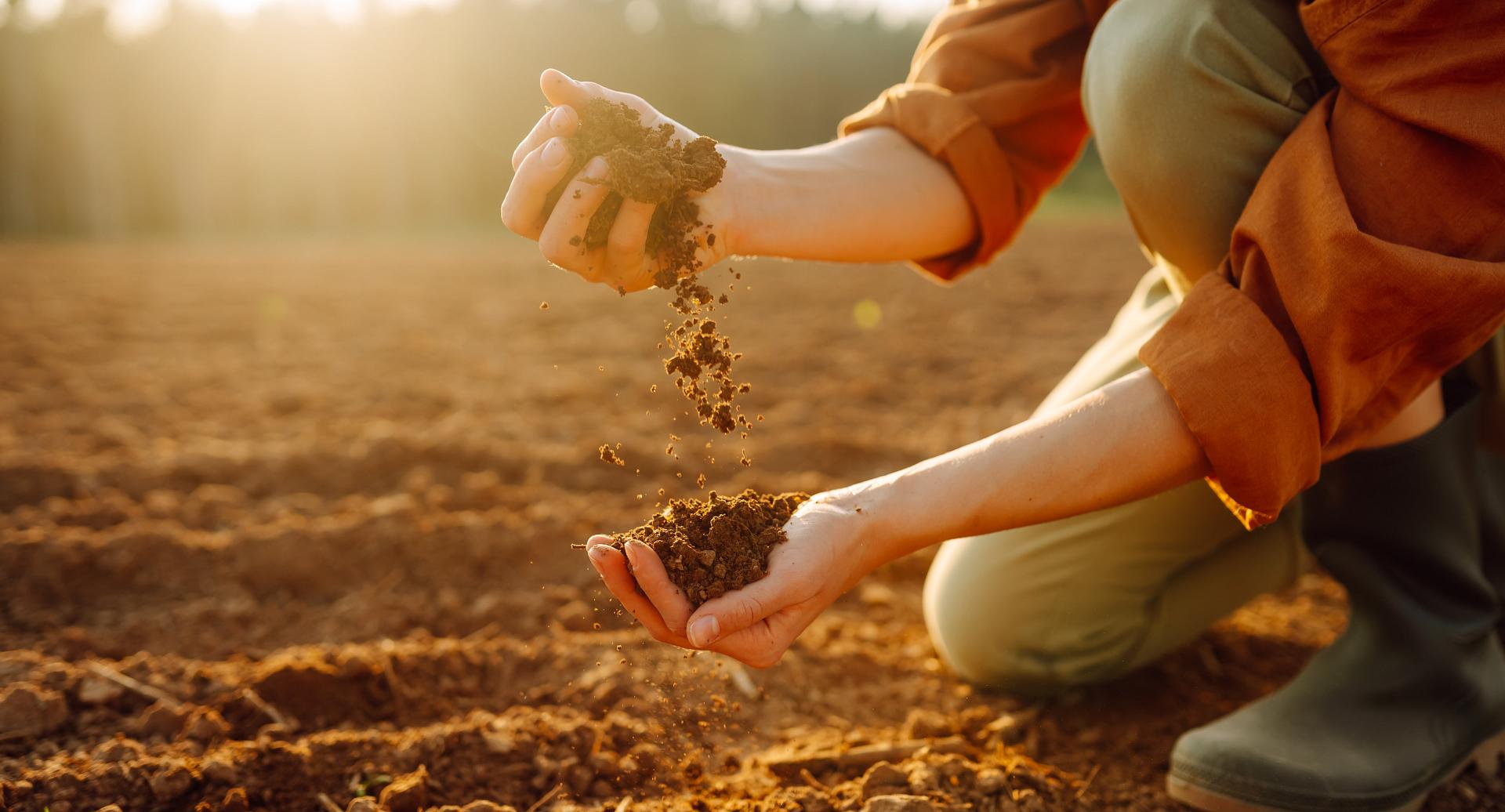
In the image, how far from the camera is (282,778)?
4.83ft

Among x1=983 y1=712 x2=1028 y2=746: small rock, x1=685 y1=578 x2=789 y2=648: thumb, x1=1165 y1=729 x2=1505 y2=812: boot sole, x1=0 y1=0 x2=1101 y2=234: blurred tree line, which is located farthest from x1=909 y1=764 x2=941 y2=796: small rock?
x1=0 y1=0 x2=1101 y2=234: blurred tree line

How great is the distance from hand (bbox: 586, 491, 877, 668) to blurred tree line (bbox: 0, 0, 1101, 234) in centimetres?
2144

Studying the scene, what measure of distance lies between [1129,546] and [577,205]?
120cm

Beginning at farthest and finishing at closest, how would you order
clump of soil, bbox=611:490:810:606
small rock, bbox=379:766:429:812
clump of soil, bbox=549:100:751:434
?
small rock, bbox=379:766:429:812 → clump of soil, bbox=549:100:751:434 → clump of soil, bbox=611:490:810:606

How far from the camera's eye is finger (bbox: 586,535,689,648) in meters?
1.14

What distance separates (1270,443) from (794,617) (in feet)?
1.87

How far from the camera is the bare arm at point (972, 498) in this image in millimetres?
1161

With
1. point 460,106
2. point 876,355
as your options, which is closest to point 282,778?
point 876,355

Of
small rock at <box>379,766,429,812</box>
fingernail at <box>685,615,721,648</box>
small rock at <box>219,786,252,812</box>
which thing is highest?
fingernail at <box>685,615,721,648</box>

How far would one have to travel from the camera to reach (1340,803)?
4.74 feet

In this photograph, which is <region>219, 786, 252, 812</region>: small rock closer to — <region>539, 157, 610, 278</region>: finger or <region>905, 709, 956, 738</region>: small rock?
<region>539, 157, 610, 278</region>: finger

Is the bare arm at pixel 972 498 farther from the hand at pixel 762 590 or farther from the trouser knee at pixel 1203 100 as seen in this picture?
the trouser knee at pixel 1203 100

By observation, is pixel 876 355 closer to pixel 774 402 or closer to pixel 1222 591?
pixel 774 402

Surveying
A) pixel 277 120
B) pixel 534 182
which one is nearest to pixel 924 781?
pixel 534 182
